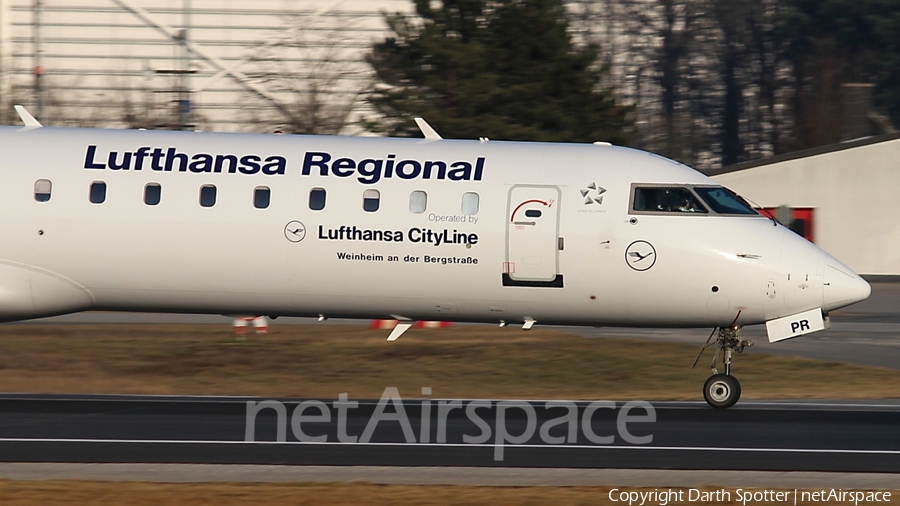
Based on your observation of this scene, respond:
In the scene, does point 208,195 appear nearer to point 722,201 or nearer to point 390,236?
point 390,236

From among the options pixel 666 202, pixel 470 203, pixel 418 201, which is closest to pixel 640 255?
pixel 666 202

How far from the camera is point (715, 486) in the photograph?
11836 mm

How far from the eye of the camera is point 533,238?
16.9 metres

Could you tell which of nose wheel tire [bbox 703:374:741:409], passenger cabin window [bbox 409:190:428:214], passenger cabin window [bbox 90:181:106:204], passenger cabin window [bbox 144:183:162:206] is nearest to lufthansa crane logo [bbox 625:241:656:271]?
nose wheel tire [bbox 703:374:741:409]

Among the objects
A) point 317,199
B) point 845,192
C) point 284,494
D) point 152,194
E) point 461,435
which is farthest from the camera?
point 845,192

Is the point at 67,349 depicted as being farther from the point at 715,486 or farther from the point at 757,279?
the point at 715,486

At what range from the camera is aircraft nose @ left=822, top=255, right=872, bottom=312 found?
16.3 m

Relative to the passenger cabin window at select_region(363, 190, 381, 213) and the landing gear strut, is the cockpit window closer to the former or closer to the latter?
the landing gear strut

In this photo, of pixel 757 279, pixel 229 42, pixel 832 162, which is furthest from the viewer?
pixel 229 42

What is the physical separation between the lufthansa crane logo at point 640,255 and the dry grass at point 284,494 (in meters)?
5.47

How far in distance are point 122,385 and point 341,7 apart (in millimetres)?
30711

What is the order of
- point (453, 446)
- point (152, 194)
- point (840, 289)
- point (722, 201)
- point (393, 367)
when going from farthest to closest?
point (393, 367), point (152, 194), point (722, 201), point (840, 289), point (453, 446)

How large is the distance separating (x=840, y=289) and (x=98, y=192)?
396 inches

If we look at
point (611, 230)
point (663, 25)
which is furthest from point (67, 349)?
point (663, 25)
